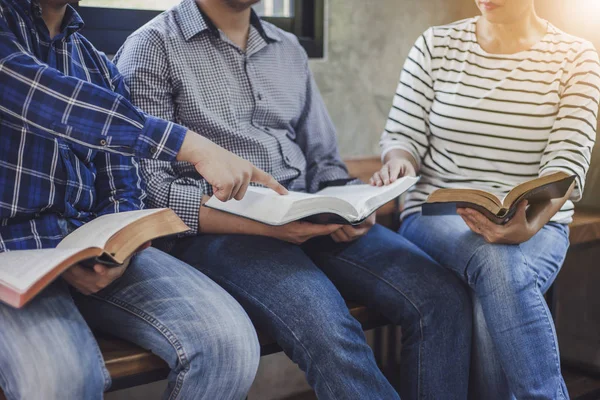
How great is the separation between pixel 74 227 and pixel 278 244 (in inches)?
16.3

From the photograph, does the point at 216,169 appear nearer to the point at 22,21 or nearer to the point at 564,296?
the point at 22,21

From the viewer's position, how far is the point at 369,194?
155cm

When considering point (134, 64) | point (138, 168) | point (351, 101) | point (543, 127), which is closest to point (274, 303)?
point (138, 168)

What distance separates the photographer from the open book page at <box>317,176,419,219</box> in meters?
1.47

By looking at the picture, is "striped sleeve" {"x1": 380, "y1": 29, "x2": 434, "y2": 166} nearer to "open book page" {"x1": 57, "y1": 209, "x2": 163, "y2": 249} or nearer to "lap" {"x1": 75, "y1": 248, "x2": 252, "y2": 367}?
"lap" {"x1": 75, "y1": 248, "x2": 252, "y2": 367}

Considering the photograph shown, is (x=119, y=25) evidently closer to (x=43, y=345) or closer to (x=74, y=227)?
(x=74, y=227)

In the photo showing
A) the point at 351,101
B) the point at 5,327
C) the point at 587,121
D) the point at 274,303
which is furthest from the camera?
the point at 351,101

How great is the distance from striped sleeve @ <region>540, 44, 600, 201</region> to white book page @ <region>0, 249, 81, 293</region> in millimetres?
1097

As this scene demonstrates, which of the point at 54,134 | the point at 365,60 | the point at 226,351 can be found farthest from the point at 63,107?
the point at 365,60

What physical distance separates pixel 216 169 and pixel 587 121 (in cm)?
94

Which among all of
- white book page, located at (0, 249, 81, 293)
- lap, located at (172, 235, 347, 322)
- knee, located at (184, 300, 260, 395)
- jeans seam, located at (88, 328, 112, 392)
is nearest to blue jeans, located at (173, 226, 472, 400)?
lap, located at (172, 235, 347, 322)

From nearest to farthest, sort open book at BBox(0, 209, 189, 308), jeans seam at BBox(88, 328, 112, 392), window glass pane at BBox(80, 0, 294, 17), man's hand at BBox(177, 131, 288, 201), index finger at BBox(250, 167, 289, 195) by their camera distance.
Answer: open book at BBox(0, 209, 189, 308) < jeans seam at BBox(88, 328, 112, 392) < man's hand at BBox(177, 131, 288, 201) < index finger at BBox(250, 167, 289, 195) < window glass pane at BBox(80, 0, 294, 17)

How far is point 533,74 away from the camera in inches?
68.9

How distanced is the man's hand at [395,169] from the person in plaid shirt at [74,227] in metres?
0.46
